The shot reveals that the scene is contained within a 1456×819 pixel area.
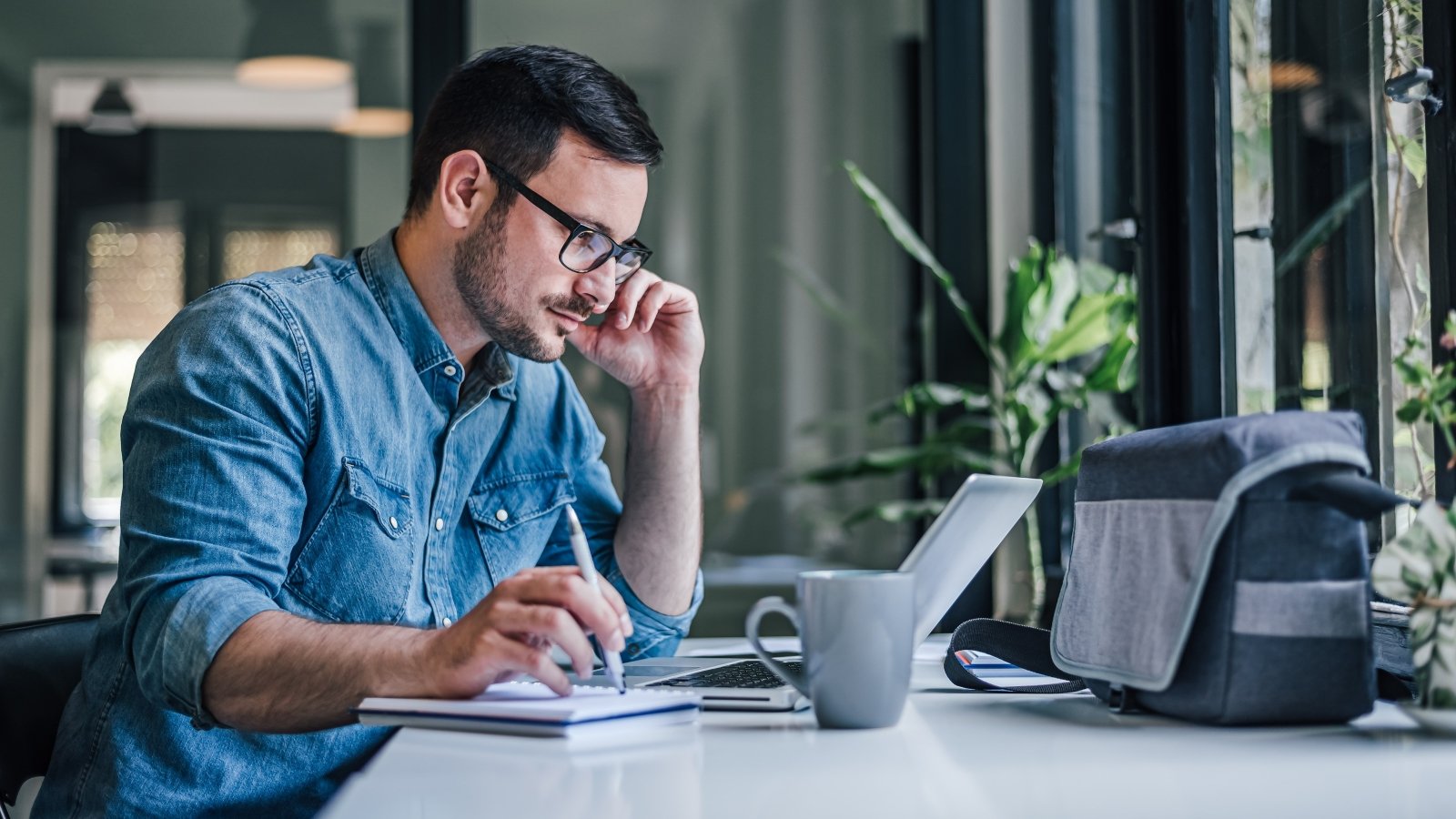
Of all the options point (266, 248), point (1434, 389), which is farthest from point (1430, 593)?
point (266, 248)

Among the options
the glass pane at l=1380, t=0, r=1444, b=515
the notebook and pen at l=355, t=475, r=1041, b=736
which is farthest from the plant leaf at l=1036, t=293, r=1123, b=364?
the notebook and pen at l=355, t=475, r=1041, b=736

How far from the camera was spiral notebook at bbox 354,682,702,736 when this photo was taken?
2.69 ft

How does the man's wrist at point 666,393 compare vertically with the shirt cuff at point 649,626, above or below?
above

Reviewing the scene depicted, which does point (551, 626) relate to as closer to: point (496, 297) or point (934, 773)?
point (934, 773)

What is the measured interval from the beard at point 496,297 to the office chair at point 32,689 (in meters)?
0.53

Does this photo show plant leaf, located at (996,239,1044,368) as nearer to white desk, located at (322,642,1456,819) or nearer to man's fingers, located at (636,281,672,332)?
man's fingers, located at (636,281,672,332)

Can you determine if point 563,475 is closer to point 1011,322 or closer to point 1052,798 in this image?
point 1052,798

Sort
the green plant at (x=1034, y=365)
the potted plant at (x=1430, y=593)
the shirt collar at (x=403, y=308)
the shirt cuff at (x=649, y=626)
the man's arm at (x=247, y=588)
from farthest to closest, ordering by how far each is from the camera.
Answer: the green plant at (x=1034, y=365) → the shirt cuff at (x=649, y=626) → the shirt collar at (x=403, y=308) → the man's arm at (x=247, y=588) → the potted plant at (x=1430, y=593)

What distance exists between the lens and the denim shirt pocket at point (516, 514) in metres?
1.41

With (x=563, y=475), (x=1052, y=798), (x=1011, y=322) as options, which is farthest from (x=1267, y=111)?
(x=1052, y=798)

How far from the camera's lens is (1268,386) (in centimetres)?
162

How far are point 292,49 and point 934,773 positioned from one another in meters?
2.79

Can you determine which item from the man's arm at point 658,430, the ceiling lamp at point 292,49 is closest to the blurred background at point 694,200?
the ceiling lamp at point 292,49

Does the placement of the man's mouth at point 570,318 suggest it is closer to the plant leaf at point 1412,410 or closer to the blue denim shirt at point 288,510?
the blue denim shirt at point 288,510
